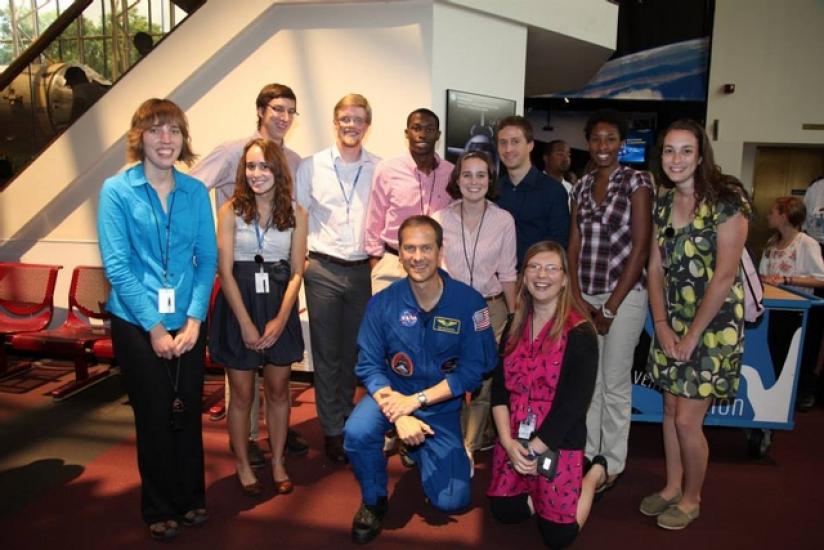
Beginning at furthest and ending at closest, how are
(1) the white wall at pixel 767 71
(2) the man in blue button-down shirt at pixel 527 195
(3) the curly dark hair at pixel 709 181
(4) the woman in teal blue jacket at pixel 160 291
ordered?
1. (1) the white wall at pixel 767 71
2. (2) the man in blue button-down shirt at pixel 527 195
3. (3) the curly dark hair at pixel 709 181
4. (4) the woman in teal blue jacket at pixel 160 291

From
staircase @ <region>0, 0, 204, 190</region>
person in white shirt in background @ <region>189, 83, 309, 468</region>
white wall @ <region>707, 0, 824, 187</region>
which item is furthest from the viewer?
white wall @ <region>707, 0, 824, 187</region>

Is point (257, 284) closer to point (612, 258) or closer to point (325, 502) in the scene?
point (325, 502)

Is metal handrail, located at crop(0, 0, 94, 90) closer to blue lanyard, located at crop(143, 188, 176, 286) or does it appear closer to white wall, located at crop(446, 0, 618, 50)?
white wall, located at crop(446, 0, 618, 50)

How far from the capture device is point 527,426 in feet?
7.84

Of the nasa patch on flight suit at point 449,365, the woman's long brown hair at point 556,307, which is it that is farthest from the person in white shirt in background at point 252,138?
the woman's long brown hair at point 556,307

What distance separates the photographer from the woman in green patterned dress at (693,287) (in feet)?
7.59

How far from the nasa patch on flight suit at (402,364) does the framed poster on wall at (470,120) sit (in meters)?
2.16

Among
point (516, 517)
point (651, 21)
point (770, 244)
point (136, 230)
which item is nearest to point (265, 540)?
point (516, 517)

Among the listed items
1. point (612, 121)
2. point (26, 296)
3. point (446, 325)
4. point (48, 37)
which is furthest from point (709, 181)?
point (48, 37)

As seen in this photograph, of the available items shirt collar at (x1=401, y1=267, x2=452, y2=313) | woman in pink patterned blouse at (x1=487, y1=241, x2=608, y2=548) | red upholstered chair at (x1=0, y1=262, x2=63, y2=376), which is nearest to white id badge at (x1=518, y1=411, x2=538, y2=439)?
woman in pink patterned blouse at (x1=487, y1=241, x2=608, y2=548)

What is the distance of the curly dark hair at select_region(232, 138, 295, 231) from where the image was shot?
256 centimetres

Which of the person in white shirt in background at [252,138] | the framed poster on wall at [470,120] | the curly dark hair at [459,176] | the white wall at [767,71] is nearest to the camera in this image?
the curly dark hair at [459,176]

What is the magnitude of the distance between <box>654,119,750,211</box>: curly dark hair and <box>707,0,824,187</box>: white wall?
827cm

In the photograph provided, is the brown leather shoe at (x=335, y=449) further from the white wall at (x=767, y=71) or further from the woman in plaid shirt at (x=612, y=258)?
the white wall at (x=767, y=71)
